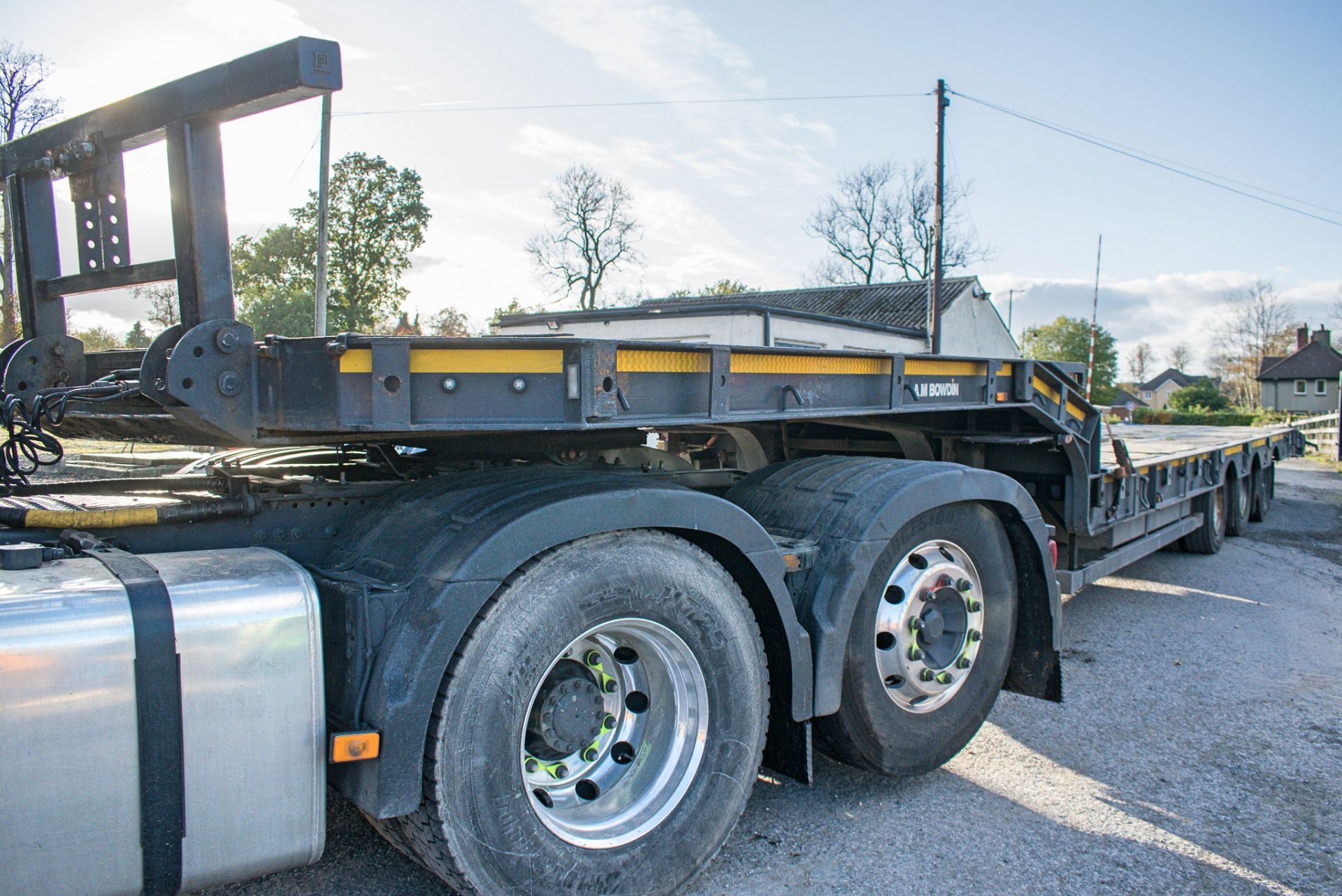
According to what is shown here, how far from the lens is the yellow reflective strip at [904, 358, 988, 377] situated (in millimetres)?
3980

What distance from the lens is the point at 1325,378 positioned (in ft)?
227

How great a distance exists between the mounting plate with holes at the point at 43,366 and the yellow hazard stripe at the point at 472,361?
1.44m

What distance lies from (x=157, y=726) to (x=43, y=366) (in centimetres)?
166

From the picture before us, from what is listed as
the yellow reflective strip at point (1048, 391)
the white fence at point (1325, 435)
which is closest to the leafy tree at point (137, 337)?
the yellow reflective strip at point (1048, 391)

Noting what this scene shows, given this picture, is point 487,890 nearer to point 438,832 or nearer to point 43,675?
point 438,832

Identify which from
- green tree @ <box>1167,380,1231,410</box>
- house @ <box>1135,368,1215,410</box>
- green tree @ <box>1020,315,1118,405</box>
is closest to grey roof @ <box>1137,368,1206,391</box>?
house @ <box>1135,368,1215,410</box>

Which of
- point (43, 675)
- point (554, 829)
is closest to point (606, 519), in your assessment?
point (554, 829)

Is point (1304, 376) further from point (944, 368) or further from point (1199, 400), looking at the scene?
point (944, 368)

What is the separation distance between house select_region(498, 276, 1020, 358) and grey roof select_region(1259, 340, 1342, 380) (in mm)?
35794

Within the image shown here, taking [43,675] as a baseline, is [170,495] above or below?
above

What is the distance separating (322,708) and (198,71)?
5.87ft

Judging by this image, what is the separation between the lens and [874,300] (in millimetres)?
44000

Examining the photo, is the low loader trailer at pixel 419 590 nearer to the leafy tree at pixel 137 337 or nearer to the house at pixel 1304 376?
the leafy tree at pixel 137 337

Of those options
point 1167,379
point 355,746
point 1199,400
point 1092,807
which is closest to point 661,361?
point 355,746
